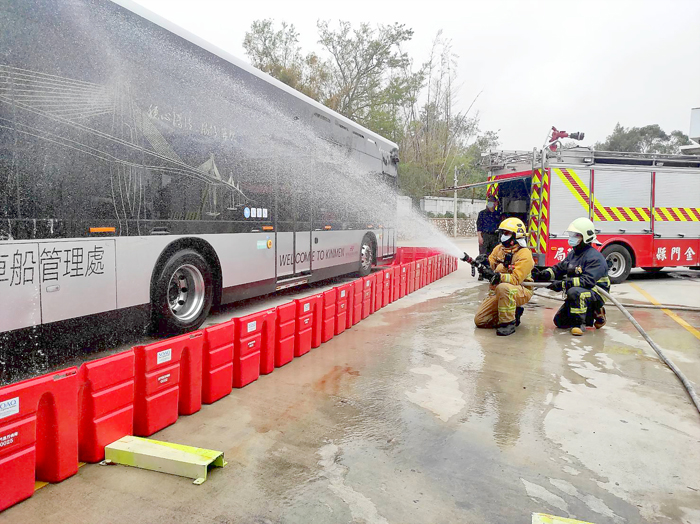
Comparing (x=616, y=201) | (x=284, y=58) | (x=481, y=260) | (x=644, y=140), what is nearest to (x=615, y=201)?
(x=616, y=201)

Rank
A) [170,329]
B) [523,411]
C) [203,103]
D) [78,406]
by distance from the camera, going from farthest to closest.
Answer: [203,103], [170,329], [523,411], [78,406]

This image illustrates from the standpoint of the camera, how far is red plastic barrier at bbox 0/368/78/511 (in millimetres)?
2637

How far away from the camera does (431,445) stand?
3477 mm

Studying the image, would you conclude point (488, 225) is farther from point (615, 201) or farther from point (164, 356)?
point (164, 356)

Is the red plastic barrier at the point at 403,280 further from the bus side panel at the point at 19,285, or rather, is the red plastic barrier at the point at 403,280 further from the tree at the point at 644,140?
the tree at the point at 644,140

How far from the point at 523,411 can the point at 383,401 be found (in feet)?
3.77

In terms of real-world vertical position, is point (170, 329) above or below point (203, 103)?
below

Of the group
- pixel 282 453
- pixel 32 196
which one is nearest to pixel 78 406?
pixel 282 453

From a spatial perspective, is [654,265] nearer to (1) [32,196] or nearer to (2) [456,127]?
(1) [32,196]

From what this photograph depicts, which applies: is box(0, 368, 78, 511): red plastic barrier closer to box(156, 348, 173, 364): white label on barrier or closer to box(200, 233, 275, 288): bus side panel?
box(156, 348, 173, 364): white label on barrier

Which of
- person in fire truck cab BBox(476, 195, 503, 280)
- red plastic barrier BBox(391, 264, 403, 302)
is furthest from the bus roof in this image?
person in fire truck cab BBox(476, 195, 503, 280)

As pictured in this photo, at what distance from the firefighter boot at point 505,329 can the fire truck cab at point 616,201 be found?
191 inches

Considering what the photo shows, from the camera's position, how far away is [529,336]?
688cm

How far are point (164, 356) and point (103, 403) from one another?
541mm
